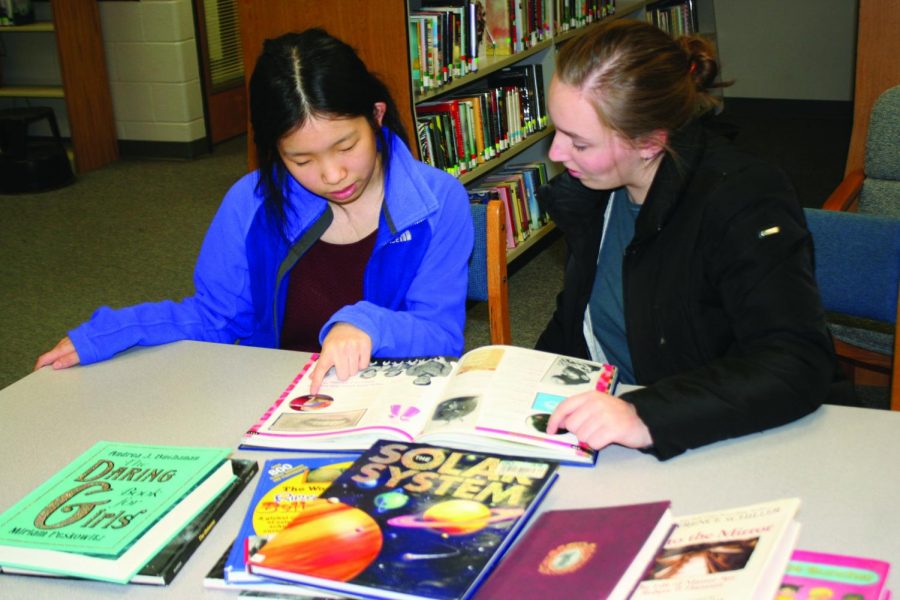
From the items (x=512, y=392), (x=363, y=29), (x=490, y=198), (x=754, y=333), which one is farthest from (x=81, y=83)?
(x=754, y=333)

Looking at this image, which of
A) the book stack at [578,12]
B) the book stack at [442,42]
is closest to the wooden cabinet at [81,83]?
the book stack at [442,42]

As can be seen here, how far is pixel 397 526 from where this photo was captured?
96cm

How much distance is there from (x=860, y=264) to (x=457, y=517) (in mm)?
1190

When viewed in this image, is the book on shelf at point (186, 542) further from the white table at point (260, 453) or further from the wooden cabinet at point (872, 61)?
the wooden cabinet at point (872, 61)

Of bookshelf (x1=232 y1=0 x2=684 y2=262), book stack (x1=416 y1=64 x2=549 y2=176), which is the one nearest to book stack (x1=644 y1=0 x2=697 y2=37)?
book stack (x1=416 y1=64 x2=549 y2=176)

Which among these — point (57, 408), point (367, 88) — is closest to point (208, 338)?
point (57, 408)

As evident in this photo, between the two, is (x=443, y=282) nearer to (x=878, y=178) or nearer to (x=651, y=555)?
(x=651, y=555)

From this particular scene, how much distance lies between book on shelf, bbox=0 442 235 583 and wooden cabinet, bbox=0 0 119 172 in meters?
4.54

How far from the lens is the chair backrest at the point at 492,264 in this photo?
1.62 metres

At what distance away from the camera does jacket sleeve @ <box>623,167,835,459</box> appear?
44.3 inches

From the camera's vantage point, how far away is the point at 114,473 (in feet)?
3.73

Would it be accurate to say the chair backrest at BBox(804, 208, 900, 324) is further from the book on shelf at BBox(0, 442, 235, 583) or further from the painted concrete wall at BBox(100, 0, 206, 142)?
the painted concrete wall at BBox(100, 0, 206, 142)

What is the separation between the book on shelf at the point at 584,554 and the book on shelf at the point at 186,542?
0.32m

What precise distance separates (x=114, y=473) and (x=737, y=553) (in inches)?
28.4
